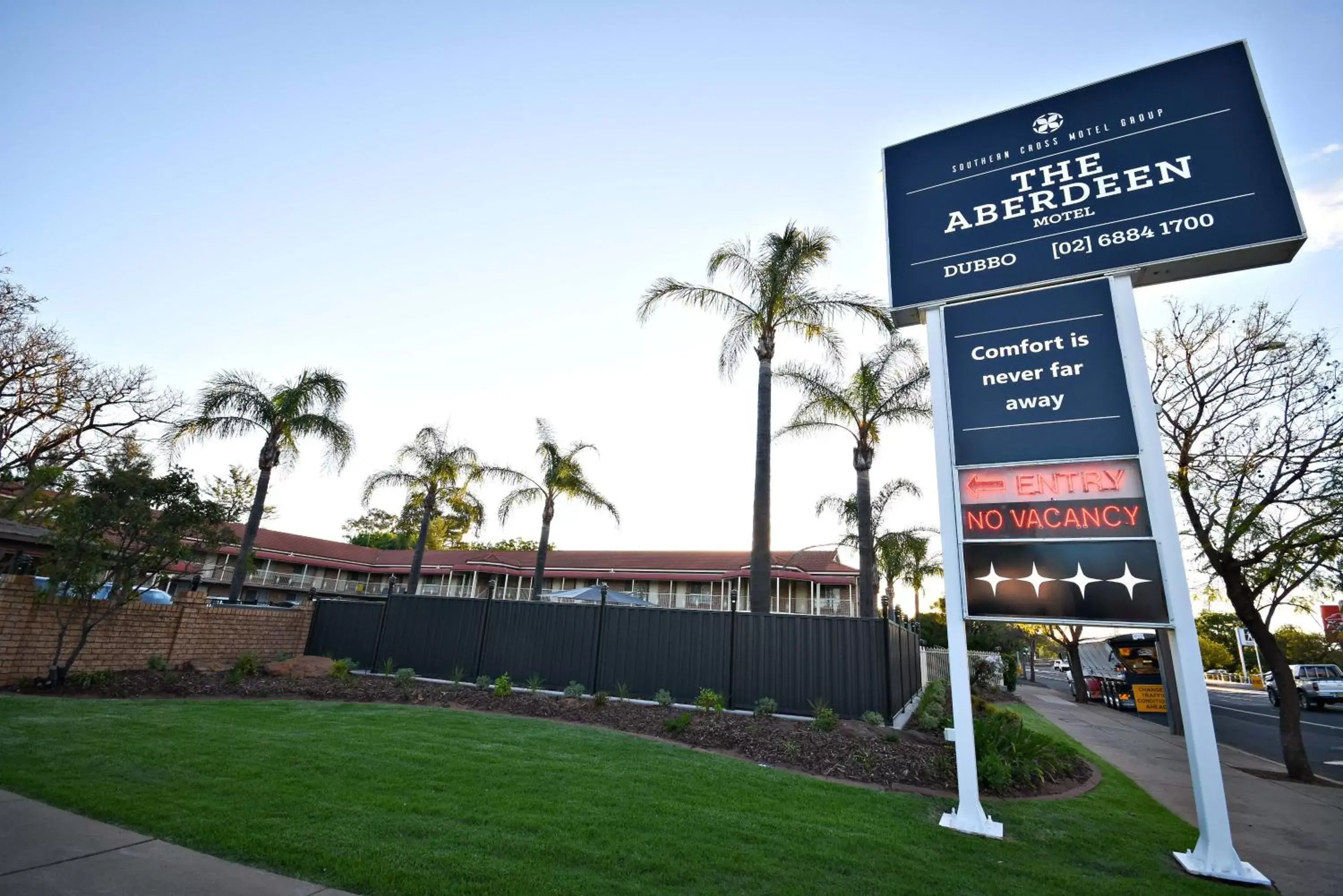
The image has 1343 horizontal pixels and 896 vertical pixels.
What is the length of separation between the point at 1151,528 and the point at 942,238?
14.7ft

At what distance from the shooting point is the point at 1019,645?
4562 centimetres

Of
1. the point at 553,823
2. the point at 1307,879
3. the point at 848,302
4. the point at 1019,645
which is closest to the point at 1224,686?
the point at 1019,645

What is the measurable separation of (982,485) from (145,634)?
16.1 m

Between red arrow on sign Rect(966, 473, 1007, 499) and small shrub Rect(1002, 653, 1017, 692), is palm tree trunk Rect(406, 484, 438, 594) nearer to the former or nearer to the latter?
red arrow on sign Rect(966, 473, 1007, 499)

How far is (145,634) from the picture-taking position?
12.8 metres

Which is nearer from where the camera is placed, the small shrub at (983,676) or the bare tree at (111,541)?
the bare tree at (111,541)

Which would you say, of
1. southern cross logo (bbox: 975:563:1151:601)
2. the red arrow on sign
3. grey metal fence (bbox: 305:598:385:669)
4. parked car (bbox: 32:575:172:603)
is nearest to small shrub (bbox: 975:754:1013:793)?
southern cross logo (bbox: 975:563:1151:601)

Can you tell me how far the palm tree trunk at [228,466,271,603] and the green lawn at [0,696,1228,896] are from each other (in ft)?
27.4

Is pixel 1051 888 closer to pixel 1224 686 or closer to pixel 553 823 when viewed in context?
pixel 553 823

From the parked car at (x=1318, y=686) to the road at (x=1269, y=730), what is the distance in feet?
1.57

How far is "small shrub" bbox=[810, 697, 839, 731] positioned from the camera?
9.80 meters

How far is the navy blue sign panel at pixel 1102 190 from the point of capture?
6.88 m

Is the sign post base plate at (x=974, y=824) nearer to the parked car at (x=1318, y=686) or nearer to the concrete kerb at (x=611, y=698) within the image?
the concrete kerb at (x=611, y=698)

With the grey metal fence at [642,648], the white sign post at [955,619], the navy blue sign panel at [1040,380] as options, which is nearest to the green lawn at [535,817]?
the white sign post at [955,619]
